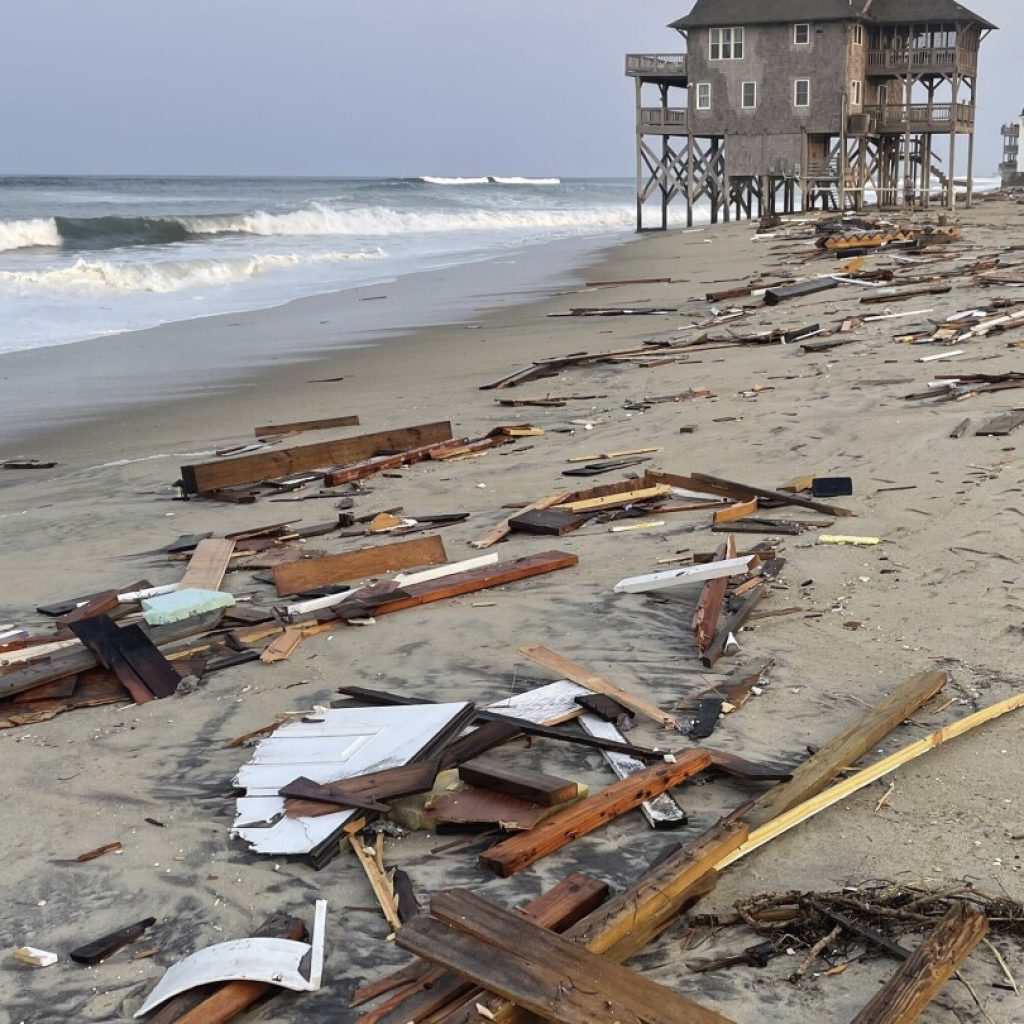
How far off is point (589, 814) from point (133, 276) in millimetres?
27948

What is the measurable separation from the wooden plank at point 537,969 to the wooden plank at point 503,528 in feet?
13.2

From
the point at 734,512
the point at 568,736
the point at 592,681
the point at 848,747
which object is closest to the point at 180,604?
the point at 592,681

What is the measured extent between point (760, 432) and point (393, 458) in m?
2.78

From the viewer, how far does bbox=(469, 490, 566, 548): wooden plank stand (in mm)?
7008

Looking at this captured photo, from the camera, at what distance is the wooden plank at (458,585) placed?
5.84m

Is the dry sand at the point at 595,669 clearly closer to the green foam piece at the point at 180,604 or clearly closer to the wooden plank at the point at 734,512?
the wooden plank at the point at 734,512

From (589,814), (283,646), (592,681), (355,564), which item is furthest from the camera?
(355,564)

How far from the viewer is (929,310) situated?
1449 cm

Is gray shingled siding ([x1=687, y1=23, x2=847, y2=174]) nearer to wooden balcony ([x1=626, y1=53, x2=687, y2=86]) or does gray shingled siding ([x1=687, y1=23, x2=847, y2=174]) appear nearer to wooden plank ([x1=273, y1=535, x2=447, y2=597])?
wooden balcony ([x1=626, y1=53, x2=687, y2=86])

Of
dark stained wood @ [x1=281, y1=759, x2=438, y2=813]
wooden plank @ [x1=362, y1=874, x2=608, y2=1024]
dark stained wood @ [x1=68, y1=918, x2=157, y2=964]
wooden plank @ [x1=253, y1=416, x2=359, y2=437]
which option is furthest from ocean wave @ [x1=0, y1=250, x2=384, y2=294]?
wooden plank @ [x1=362, y1=874, x2=608, y2=1024]

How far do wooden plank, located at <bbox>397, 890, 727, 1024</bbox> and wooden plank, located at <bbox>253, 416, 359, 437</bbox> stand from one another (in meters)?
8.27

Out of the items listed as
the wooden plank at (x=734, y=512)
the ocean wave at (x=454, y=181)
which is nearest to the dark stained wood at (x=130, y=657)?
the wooden plank at (x=734, y=512)

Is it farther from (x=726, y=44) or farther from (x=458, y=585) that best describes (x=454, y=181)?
(x=458, y=585)

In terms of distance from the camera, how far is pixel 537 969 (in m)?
2.80
